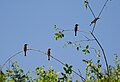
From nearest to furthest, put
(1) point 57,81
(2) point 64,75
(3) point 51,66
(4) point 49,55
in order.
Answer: (4) point 49,55
(2) point 64,75
(1) point 57,81
(3) point 51,66

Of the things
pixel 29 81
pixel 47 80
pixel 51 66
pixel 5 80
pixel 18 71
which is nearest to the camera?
pixel 47 80

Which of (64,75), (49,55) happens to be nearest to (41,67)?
(64,75)

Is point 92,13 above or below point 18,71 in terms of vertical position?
above

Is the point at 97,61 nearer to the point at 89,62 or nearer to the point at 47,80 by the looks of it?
the point at 89,62

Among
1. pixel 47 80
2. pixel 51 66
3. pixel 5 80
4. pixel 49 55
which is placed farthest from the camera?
pixel 5 80

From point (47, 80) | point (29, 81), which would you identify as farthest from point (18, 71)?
point (47, 80)

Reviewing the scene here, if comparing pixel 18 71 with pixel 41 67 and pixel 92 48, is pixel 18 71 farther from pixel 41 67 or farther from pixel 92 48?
pixel 92 48

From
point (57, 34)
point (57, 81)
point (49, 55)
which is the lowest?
point (57, 81)

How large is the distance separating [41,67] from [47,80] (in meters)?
0.60

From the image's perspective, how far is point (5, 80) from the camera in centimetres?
605

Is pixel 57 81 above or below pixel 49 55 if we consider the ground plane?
below

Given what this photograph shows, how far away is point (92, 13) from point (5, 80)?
2970 millimetres

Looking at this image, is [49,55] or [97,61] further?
[97,61]

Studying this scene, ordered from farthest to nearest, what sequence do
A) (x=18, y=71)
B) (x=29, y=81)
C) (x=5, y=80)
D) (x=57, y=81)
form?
(x=18, y=71) → (x=29, y=81) → (x=5, y=80) → (x=57, y=81)
